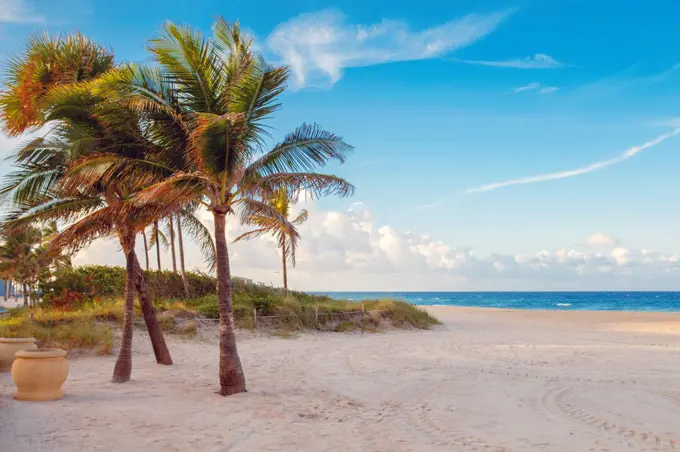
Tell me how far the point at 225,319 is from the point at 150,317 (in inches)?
135

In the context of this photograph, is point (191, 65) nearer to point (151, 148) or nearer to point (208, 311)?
point (151, 148)

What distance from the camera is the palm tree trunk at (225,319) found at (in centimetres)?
944

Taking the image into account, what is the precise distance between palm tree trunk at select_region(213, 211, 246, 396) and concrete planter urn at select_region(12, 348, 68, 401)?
8.56ft

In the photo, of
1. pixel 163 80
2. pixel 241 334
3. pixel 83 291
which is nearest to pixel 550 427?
pixel 163 80

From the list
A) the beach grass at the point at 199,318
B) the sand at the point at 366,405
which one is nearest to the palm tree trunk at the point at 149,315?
the sand at the point at 366,405

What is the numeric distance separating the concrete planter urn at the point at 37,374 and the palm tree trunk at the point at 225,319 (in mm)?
2610

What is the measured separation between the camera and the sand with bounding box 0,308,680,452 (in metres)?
6.92

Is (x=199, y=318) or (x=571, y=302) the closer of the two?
(x=199, y=318)

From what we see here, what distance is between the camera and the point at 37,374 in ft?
27.5

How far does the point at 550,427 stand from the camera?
7.76 meters

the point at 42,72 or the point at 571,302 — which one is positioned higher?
the point at 42,72

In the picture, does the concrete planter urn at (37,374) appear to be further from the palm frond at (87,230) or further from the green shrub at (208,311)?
the green shrub at (208,311)

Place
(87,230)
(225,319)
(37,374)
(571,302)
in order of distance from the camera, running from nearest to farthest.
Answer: (37,374), (225,319), (87,230), (571,302)

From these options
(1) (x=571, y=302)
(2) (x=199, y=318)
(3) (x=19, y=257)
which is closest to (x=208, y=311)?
(2) (x=199, y=318)
